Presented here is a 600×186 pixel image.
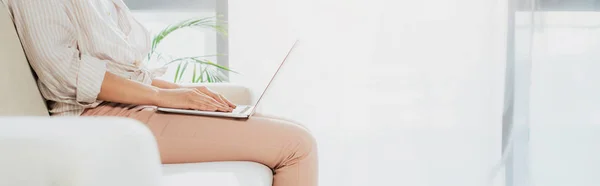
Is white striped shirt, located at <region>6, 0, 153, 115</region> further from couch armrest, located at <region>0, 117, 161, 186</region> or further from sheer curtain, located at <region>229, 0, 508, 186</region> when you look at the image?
sheer curtain, located at <region>229, 0, 508, 186</region>

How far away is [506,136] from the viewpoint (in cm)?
251

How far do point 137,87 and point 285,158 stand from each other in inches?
14.1

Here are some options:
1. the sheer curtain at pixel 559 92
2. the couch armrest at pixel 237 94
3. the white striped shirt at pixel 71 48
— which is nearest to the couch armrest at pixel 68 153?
the white striped shirt at pixel 71 48

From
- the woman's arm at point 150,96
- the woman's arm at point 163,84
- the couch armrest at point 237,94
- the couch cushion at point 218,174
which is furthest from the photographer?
the couch armrest at point 237,94

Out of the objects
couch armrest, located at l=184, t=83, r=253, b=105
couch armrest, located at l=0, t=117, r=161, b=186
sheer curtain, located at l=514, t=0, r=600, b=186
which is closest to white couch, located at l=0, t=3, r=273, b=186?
couch armrest, located at l=0, t=117, r=161, b=186

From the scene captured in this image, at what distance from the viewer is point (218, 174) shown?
3.86 feet

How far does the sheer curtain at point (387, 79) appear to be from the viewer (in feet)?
8.10

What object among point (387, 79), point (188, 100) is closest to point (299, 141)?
point (188, 100)

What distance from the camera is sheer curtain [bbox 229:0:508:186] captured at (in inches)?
97.2

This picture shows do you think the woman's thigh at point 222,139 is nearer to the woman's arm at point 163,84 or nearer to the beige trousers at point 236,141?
the beige trousers at point 236,141

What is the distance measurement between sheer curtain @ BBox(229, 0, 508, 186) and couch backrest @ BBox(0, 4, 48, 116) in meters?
1.22

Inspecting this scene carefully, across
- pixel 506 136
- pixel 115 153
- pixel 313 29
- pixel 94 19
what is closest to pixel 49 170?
pixel 115 153

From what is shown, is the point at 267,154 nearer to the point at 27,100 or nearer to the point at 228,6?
the point at 27,100

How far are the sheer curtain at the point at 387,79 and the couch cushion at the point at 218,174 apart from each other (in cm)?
118
